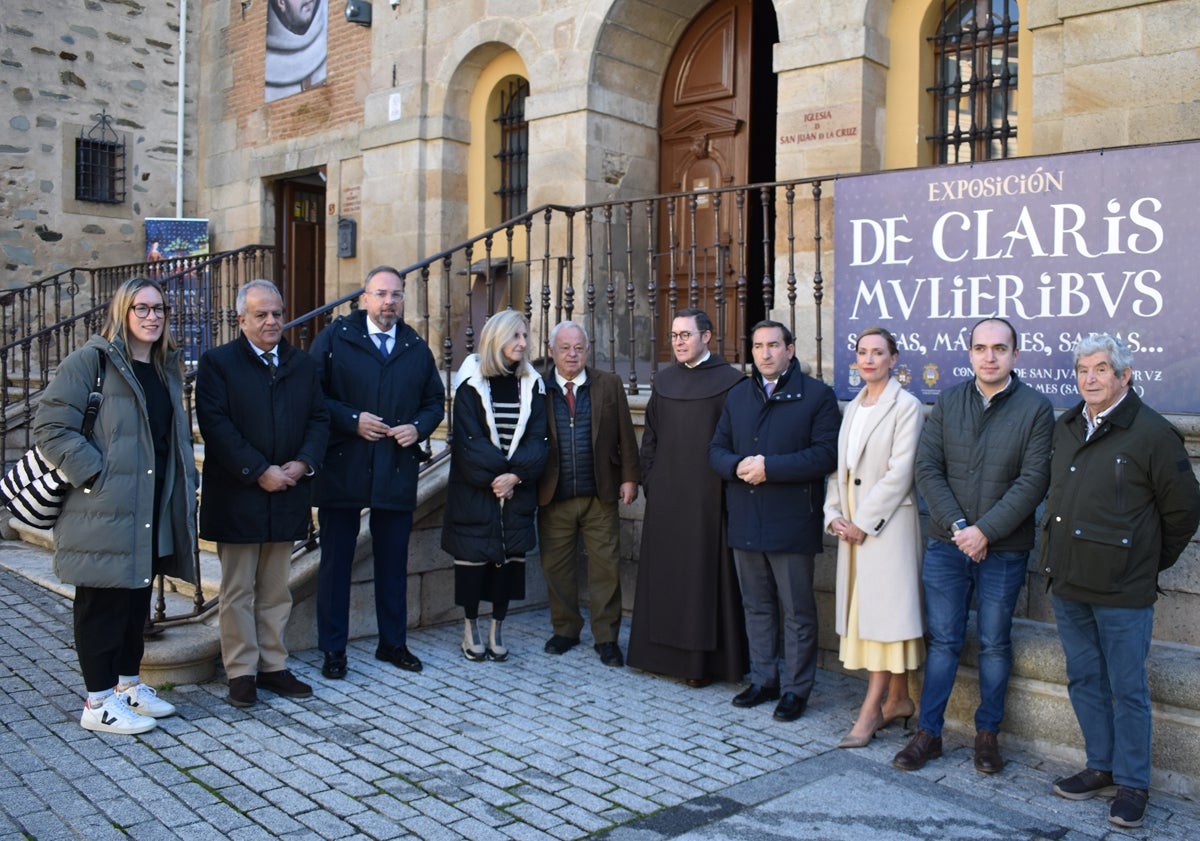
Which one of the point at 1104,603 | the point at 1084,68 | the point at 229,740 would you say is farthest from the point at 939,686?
the point at 1084,68

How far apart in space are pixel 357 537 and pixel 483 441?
84 cm

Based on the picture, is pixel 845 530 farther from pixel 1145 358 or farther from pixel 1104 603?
pixel 1145 358

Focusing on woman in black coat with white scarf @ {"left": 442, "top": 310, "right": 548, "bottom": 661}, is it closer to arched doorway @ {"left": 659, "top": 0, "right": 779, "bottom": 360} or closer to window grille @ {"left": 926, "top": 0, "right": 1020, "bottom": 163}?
arched doorway @ {"left": 659, "top": 0, "right": 779, "bottom": 360}

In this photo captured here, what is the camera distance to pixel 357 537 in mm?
5797

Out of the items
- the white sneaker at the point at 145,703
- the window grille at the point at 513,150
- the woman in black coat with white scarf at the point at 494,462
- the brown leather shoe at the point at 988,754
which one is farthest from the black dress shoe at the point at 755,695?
the window grille at the point at 513,150

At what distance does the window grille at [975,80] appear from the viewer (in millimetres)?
7398

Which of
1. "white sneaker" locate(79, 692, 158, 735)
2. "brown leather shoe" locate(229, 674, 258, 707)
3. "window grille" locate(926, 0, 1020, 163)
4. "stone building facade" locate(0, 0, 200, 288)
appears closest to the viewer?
"white sneaker" locate(79, 692, 158, 735)

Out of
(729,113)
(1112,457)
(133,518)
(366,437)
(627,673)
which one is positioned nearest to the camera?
(1112,457)

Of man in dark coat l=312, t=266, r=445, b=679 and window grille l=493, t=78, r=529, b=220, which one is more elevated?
window grille l=493, t=78, r=529, b=220

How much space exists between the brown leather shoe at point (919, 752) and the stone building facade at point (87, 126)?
12.4 meters

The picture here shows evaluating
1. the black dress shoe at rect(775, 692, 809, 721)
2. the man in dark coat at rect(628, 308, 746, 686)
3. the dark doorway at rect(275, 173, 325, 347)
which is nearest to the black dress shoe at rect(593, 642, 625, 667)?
the man in dark coat at rect(628, 308, 746, 686)

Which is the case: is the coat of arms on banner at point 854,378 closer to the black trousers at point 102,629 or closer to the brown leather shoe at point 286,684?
the brown leather shoe at point 286,684

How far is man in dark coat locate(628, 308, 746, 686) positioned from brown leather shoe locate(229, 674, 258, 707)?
185 centimetres

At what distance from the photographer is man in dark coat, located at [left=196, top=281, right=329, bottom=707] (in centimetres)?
492
